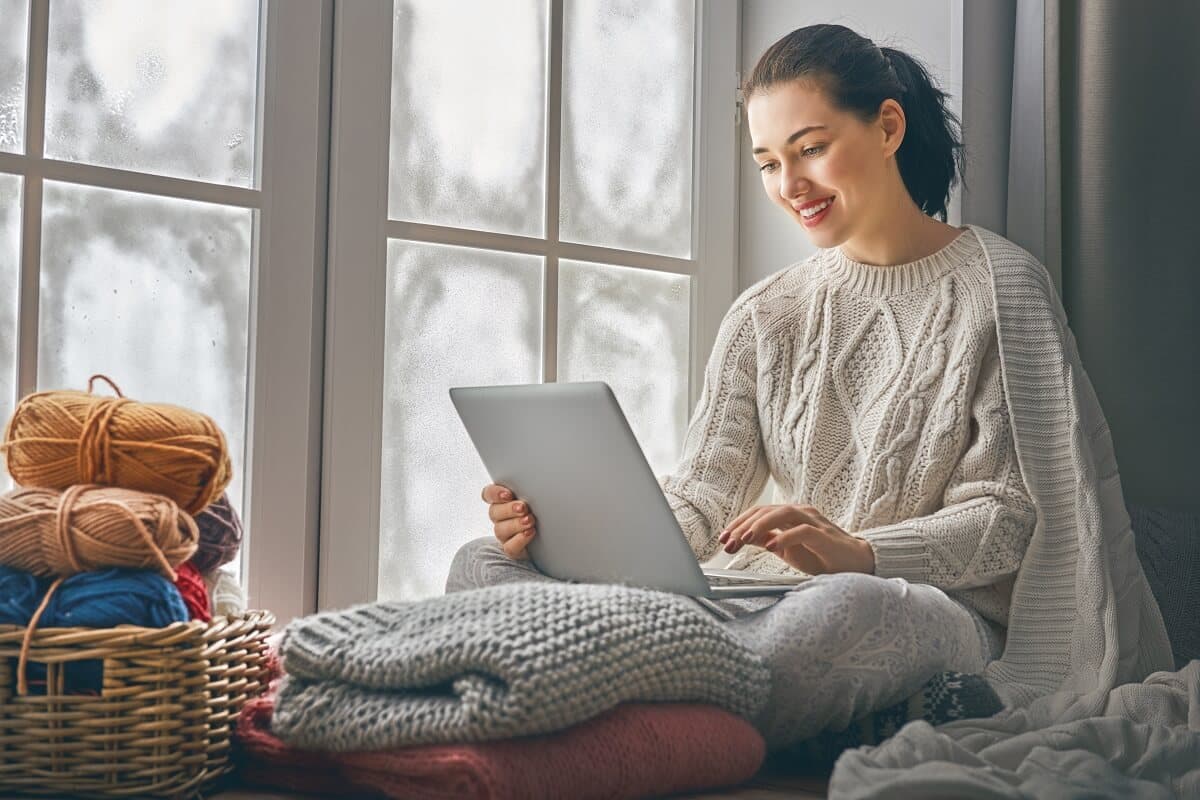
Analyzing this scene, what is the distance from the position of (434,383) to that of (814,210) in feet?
1.94

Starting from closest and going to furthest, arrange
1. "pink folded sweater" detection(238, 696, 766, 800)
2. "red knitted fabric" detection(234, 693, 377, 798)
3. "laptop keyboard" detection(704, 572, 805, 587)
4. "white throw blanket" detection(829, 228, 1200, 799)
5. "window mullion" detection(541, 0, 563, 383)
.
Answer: "pink folded sweater" detection(238, 696, 766, 800) < "red knitted fabric" detection(234, 693, 377, 798) < "white throw blanket" detection(829, 228, 1200, 799) < "laptop keyboard" detection(704, 572, 805, 587) < "window mullion" detection(541, 0, 563, 383)

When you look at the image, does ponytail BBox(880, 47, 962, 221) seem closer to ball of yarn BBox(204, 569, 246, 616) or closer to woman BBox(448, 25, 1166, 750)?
woman BBox(448, 25, 1166, 750)

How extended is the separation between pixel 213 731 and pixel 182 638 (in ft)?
0.35

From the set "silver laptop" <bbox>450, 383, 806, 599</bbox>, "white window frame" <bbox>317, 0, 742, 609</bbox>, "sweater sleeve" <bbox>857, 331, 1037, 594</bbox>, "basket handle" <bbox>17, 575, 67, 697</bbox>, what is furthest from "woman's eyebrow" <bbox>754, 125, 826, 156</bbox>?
"basket handle" <bbox>17, 575, 67, 697</bbox>

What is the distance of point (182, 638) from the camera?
43.6 inches

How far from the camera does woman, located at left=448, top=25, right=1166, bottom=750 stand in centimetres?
151

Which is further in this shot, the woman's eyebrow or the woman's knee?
the woman's eyebrow

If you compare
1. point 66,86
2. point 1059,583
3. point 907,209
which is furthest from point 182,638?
point 907,209

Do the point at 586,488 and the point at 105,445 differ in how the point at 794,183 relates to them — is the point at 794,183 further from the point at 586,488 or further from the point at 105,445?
the point at 105,445

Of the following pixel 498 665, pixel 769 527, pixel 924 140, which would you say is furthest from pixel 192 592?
pixel 924 140

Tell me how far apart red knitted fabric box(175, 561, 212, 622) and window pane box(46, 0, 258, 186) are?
0.61 m

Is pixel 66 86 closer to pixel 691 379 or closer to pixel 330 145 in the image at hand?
pixel 330 145

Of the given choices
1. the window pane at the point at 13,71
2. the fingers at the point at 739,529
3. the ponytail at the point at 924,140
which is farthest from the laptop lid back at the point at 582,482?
the ponytail at the point at 924,140

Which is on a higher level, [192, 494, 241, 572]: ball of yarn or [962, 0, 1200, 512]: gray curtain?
[962, 0, 1200, 512]: gray curtain
